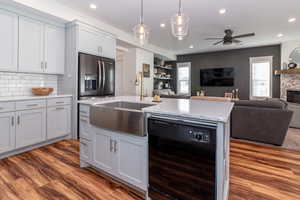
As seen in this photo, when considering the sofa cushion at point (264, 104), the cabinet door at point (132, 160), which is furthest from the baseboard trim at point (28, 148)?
the sofa cushion at point (264, 104)

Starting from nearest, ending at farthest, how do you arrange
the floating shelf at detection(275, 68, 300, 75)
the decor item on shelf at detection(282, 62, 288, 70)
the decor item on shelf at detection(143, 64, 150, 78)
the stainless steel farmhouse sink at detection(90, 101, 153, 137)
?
1. the stainless steel farmhouse sink at detection(90, 101, 153, 137)
2. the floating shelf at detection(275, 68, 300, 75)
3. the decor item on shelf at detection(282, 62, 288, 70)
4. the decor item on shelf at detection(143, 64, 150, 78)

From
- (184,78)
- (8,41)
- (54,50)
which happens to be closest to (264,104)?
(54,50)

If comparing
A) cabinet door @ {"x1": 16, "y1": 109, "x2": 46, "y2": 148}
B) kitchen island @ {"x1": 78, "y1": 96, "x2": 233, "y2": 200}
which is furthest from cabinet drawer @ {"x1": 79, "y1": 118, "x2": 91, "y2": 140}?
cabinet door @ {"x1": 16, "y1": 109, "x2": 46, "y2": 148}

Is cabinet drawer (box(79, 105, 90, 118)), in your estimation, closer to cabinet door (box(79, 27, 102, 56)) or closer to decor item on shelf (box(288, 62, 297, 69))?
cabinet door (box(79, 27, 102, 56))

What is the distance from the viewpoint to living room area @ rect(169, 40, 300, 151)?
3.06 m

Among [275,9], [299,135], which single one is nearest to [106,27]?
[275,9]

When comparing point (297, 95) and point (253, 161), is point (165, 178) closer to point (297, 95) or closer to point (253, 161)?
point (253, 161)

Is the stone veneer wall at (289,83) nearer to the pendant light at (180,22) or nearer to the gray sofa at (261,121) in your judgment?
the gray sofa at (261,121)

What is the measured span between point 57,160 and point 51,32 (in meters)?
2.62

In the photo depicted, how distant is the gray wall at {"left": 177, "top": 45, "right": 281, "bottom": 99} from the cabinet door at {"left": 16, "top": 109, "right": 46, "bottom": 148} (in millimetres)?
6646

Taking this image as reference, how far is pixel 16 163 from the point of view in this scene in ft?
7.63

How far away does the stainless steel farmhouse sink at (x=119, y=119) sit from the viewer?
149 centimetres

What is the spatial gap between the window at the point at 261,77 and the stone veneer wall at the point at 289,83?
0.45 metres

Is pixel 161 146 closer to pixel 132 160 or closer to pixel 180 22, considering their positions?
pixel 132 160
